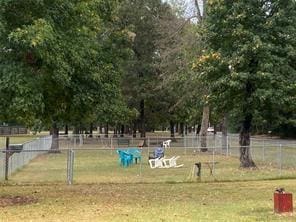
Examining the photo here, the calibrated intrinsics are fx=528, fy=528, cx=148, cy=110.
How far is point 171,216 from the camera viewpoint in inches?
459

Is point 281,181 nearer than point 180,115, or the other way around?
point 281,181

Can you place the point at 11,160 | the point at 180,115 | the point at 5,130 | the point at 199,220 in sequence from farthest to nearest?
the point at 5,130 < the point at 180,115 < the point at 11,160 < the point at 199,220

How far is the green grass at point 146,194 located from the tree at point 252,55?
10.7ft

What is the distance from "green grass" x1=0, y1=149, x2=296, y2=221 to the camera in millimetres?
11898

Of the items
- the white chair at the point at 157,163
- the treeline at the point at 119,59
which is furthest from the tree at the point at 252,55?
the white chair at the point at 157,163

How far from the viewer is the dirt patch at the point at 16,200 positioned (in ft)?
47.0

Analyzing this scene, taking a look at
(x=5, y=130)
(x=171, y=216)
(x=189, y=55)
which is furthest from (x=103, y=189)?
(x=5, y=130)

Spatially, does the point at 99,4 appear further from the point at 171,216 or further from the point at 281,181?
the point at 281,181

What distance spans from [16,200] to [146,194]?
390 cm

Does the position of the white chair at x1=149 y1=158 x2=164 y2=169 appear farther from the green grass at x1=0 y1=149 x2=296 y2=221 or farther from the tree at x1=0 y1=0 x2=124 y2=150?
the tree at x1=0 y1=0 x2=124 y2=150

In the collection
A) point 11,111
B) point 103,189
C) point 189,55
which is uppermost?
point 189,55

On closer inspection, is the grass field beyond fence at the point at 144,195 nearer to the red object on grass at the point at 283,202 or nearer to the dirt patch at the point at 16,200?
the dirt patch at the point at 16,200

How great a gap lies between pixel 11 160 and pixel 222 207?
12833mm

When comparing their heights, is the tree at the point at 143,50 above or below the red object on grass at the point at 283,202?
above
